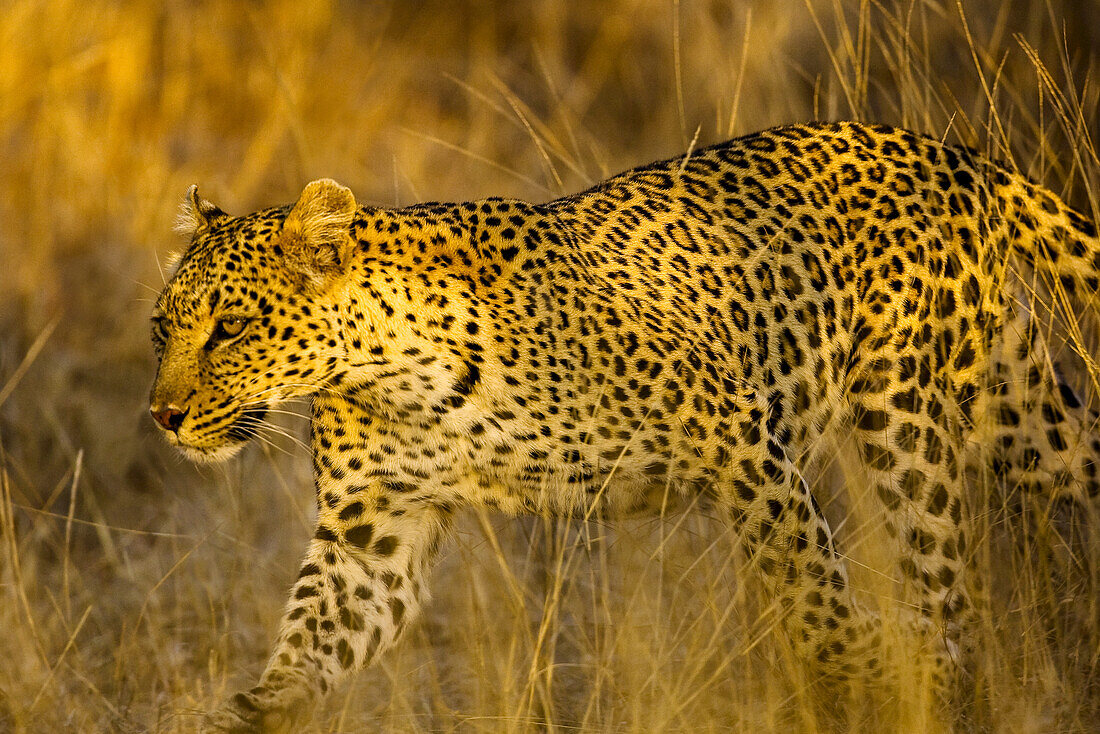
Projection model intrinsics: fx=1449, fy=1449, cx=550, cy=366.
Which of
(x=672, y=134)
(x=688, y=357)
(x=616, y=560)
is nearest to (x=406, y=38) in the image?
(x=672, y=134)

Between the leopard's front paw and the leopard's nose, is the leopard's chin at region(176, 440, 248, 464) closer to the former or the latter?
the leopard's nose

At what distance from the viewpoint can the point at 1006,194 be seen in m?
6.34

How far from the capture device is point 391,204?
38.1 ft

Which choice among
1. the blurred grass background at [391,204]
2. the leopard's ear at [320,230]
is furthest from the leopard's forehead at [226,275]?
the blurred grass background at [391,204]

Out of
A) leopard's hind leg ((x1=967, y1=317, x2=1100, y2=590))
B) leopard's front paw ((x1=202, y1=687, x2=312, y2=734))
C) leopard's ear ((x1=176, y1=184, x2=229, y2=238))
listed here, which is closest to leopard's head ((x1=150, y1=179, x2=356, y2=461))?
leopard's ear ((x1=176, y1=184, x2=229, y2=238))

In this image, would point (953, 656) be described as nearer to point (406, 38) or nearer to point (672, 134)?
point (672, 134)

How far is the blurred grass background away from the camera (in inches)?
211

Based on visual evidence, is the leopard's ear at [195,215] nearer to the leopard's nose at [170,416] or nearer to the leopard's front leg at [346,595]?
the leopard's nose at [170,416]

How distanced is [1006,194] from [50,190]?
751cm

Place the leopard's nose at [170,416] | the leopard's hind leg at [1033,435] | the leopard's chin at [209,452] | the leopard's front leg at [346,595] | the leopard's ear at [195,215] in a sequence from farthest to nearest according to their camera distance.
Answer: the leopard's hind leg at [1033,435], the leopard's ear at [195,215], the leopard's front leg at [346,595], the leopard's chin at [209,452], the leopard's nose at [170,416]

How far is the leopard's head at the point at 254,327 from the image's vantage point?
16.8ft

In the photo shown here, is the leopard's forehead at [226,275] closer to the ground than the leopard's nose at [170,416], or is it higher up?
higher up

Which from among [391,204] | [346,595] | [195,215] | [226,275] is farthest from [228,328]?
[391,204]

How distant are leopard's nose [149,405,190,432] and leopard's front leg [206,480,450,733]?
2.14 feet
